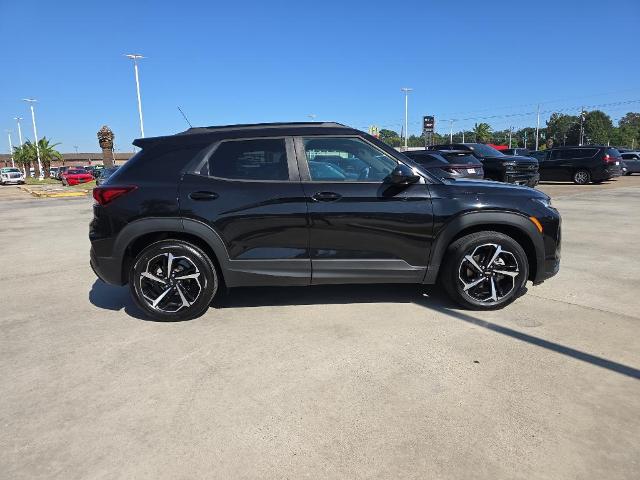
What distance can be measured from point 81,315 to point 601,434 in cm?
427

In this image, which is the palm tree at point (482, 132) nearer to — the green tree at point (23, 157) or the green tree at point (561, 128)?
the green tree at point (561, 128)

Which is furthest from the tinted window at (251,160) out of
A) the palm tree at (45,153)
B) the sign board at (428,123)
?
the palm tree at (45,153)

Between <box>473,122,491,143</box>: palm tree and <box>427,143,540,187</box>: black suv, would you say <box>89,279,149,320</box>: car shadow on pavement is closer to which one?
<box>427,143,540,187</box>: black suv

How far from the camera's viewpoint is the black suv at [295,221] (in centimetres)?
382

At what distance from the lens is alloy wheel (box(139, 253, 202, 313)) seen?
390 cm

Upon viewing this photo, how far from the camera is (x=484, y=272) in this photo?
4.02 m

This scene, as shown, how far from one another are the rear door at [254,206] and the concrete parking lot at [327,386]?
→ 51cm

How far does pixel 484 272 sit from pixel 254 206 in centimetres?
218

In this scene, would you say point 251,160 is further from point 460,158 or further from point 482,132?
point 482,132

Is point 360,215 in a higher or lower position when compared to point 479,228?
higher

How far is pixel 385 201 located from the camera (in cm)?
385

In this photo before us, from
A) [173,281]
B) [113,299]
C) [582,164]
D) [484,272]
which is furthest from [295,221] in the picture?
[582,164]

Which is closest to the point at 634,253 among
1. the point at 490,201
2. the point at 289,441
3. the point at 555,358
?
the point at 490,201

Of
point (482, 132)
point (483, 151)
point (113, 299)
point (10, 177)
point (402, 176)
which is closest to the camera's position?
point (402, 176)
